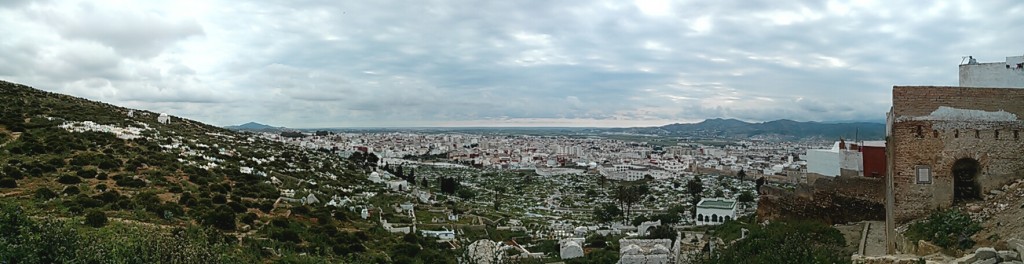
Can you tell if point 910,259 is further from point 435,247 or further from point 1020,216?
point 435,247

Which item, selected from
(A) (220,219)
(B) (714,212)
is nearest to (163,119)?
(A) (220,219)

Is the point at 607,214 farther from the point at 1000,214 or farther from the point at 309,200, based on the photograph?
the point at 1000,214

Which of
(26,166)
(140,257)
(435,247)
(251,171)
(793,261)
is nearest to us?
(140,257)

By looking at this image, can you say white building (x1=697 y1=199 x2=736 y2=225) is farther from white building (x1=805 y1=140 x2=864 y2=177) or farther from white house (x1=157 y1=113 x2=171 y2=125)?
white house (x1=157 y1=113 x2=171 y2=125)

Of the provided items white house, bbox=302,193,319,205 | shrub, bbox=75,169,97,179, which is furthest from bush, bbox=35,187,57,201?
white house, bbox=302,193,319,205

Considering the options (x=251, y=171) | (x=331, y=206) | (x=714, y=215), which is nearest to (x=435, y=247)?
(x=331, y=206)

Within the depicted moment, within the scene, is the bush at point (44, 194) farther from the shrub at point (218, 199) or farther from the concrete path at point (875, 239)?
the concrete path at point (875, 239)
